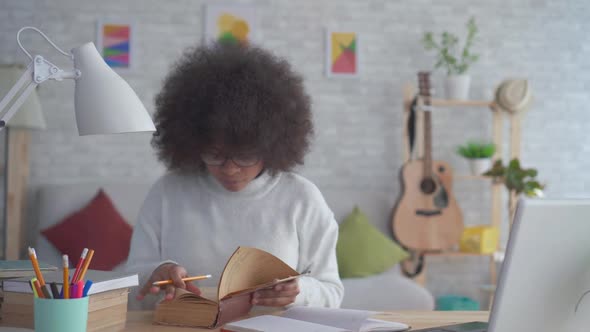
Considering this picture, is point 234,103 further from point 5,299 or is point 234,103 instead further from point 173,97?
point 5,299

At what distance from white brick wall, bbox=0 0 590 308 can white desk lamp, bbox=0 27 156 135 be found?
295cm

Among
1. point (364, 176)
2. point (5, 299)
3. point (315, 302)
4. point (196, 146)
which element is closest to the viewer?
point (5, 299)

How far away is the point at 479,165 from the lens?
13.3ft

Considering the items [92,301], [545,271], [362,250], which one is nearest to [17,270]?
[92,301]

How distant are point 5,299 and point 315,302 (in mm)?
756

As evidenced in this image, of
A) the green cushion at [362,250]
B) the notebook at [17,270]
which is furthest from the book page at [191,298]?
the green cushion at [362,250]

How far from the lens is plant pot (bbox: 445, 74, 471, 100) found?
13.3 ft

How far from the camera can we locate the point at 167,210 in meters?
1.97

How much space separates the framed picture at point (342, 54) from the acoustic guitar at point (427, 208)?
0.46 meters

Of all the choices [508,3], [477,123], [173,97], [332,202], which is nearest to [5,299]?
[173,97]

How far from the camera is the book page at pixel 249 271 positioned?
140 centimetres

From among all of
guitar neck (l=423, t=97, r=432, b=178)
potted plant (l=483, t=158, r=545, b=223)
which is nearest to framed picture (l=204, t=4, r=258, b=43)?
guitar neck (l=423, t=97, r=432, b=178)

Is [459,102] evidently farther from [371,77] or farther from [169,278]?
[169,278]

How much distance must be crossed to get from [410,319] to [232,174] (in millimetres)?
658
